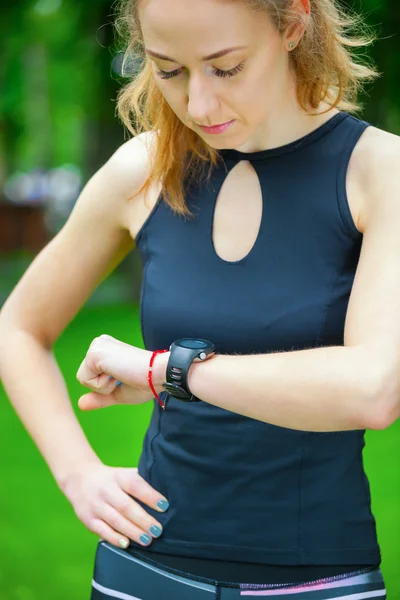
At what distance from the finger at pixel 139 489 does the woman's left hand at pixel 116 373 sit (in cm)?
20

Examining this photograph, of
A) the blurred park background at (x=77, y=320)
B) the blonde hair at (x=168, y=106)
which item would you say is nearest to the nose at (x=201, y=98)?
the blonde hair at (x=168, y=106)

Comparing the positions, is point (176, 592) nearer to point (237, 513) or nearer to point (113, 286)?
point (237, 513)

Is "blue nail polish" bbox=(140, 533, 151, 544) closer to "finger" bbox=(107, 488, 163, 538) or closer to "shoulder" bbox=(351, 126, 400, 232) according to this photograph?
"finger" bbox=(107, 488, 163, 538)

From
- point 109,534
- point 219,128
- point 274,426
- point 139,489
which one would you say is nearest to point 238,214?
point 219,128

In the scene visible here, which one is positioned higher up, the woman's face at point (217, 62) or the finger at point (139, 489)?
the woman's face at point (217, 62)

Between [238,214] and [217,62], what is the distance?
37 cm

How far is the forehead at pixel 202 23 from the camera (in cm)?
169

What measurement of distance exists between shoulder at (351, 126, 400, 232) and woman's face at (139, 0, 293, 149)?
0.20m

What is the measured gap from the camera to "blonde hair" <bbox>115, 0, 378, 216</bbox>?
6.33 ft

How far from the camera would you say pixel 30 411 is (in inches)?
86.3

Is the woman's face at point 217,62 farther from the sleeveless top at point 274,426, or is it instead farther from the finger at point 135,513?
the finger at point 135,513

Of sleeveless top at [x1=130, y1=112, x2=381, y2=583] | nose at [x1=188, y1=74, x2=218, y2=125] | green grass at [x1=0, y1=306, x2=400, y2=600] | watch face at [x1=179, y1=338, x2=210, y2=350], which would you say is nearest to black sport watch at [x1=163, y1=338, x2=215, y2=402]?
watch face at [x1=179, y1=338, x2=210, y2=350]

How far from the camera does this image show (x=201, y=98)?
177 cm

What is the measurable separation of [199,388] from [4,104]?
15.2 meters
